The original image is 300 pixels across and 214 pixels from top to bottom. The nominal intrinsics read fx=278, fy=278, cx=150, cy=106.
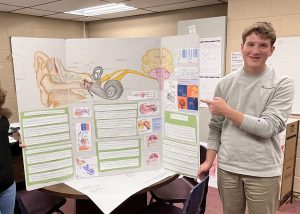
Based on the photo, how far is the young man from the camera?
1.34 metres

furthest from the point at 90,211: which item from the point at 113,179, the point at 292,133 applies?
the point at 292,133

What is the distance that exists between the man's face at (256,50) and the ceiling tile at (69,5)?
253 centimetres

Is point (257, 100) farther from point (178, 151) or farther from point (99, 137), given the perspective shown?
point (99, 137)

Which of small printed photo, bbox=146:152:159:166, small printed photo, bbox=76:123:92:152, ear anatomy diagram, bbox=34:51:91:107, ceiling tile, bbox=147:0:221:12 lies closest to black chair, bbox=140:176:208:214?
small printed photo, bbox=146:152:159:166

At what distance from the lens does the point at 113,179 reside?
169 centimetres

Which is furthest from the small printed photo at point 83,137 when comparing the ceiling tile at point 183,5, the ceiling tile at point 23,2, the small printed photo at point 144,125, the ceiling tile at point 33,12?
the ceiling tile at point 33,12

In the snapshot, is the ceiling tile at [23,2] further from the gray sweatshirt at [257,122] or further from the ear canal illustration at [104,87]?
the gray sweatshirt at [257,122]

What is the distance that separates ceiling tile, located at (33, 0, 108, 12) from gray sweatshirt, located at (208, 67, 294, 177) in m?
2.57

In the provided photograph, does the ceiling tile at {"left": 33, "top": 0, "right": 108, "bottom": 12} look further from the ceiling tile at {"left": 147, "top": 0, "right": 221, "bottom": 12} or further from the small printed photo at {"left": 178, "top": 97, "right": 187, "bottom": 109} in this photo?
the small printed photo at {"left": 178, "top": 97, "right": 187, "bottom": 109}

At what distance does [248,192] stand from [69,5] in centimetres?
321

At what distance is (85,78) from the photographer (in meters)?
1.64

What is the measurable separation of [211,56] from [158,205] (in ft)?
6.32

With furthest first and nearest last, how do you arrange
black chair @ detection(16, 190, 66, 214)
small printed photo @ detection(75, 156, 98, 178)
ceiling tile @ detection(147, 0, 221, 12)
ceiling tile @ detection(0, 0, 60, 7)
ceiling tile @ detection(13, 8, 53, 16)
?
ceiling tile @ detection(13, 8, 53, 16), ceiling tile @ detection(147, 0, 221, 12), ceiling tile @ detection(0, 0, 60, 7), black chair @ detection(16, 190, 66, 214), small printed photo @ detection(75, 156, 98, 178)

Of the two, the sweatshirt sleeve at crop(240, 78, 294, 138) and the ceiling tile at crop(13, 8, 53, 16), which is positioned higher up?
the ceiling tile at crop(13, 8, 53, 16)
